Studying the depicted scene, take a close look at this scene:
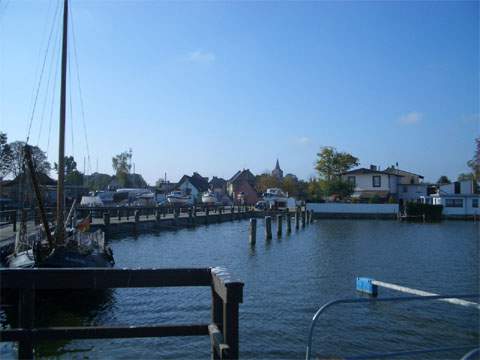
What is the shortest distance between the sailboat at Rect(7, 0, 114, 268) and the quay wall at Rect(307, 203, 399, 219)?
55.7 metres

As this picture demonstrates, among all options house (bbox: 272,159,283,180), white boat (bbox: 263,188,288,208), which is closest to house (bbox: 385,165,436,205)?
white boat (bbox: 263,188,288,208)

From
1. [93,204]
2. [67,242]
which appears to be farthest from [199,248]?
[93,204]

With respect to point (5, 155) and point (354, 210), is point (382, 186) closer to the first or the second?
point (354, 210)

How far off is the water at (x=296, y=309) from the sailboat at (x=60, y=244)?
177cm

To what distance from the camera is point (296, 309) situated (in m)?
15.5

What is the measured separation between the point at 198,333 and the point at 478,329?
10077mm

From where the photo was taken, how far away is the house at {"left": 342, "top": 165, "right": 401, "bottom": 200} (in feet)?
276

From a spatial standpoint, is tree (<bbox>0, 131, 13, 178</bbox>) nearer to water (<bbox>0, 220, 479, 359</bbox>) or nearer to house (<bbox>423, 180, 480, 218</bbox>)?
water (<bbox>0, 220, 479, 359</bbox>)

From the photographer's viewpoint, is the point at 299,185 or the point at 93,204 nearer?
the point at 93,204

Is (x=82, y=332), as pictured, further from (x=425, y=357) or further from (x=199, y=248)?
(x=199, y=248)

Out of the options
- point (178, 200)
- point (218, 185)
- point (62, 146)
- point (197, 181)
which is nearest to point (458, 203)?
point (178, 200)

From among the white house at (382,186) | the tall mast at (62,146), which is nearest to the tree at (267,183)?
the white house at (382,186)

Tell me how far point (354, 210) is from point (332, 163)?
20325mm

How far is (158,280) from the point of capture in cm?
599
